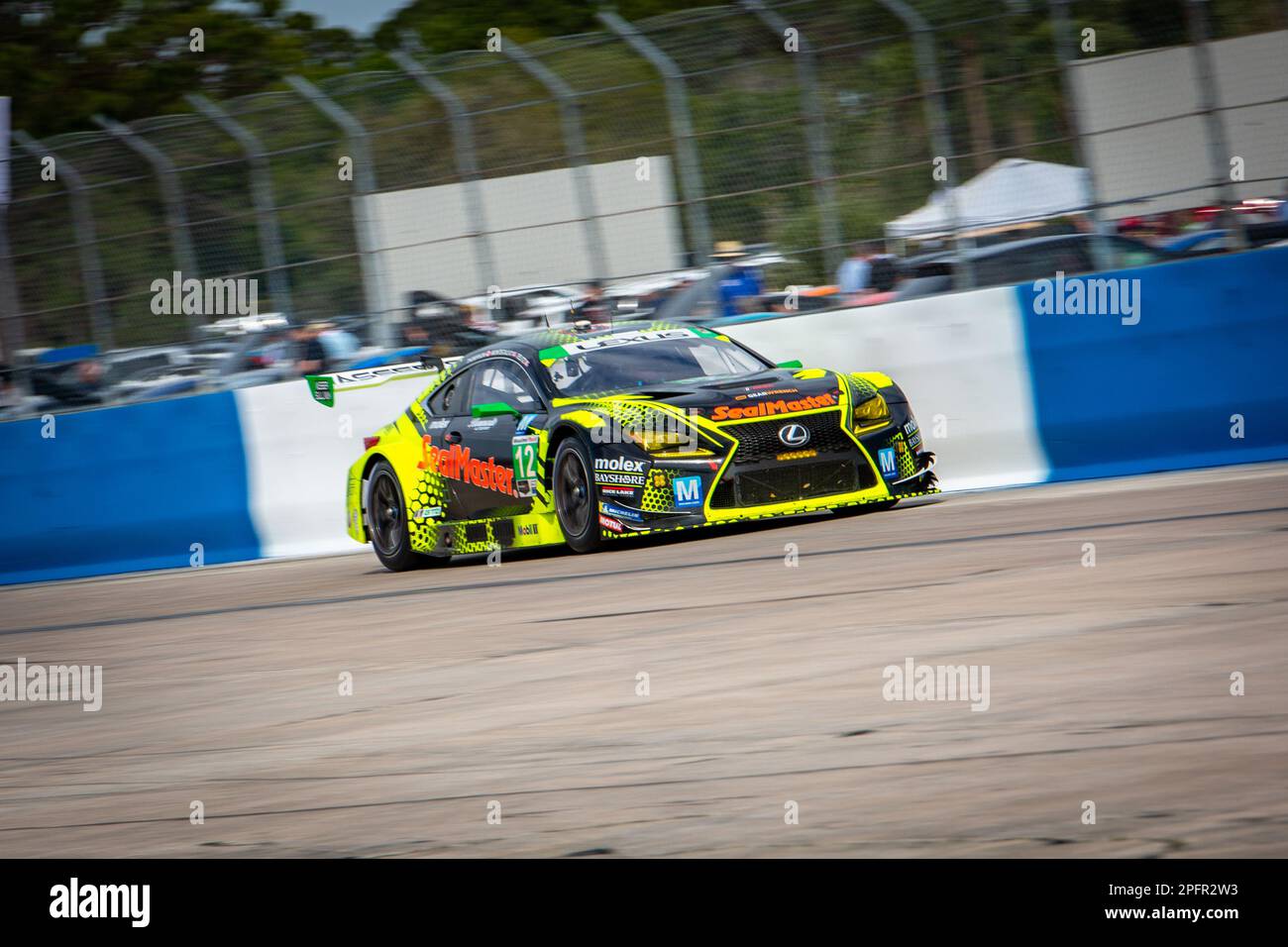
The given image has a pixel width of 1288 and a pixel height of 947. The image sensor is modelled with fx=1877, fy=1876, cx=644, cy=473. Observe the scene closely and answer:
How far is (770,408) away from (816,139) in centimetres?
323

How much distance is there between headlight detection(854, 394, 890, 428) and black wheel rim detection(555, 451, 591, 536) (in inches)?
63.8

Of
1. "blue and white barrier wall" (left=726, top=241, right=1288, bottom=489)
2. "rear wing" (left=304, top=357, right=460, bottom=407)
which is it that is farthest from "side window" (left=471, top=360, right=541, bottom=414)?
"blue and white barrier wall" (left=726, top=241, right=1288, bottom=489)

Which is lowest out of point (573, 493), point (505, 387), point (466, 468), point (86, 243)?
point (573, 493)

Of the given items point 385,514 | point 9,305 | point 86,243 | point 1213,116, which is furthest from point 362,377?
point 1213,116

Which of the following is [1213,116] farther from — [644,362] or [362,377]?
[362,377]

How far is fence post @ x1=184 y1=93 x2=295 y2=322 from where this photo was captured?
48.9ft

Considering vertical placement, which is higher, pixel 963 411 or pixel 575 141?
pixel 575 141

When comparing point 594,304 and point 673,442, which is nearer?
point 673,442

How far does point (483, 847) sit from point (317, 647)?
454cm

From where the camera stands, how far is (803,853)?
3879mm

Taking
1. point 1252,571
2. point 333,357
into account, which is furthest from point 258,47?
point 1252,571

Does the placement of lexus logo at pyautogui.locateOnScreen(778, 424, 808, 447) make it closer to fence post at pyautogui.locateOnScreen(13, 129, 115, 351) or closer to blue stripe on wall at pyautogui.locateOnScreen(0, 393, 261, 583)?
blue stripe on wall at pyautogui.locateOnScreen(0, 393, 261, 583)

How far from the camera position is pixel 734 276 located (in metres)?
13.9

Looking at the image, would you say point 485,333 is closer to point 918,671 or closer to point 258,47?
point 918,671
